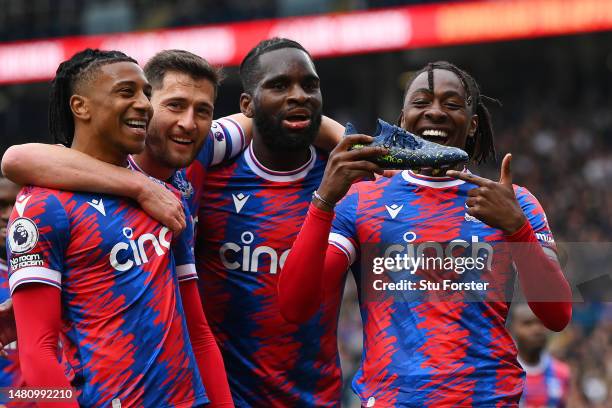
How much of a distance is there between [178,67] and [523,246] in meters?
1.54

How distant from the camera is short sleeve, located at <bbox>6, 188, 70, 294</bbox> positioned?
339cm

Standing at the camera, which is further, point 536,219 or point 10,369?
point 10,369

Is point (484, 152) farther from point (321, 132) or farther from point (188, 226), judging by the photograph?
point (188, 226)

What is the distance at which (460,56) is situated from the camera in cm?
2150

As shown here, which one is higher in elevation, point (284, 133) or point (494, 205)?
point (284, 133)

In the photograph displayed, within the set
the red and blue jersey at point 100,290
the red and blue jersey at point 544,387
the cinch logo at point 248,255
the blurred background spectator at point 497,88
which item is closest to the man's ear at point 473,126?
the cinch logo at point 248,255

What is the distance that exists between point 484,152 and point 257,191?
98 cm

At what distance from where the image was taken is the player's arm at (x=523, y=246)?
3.62m

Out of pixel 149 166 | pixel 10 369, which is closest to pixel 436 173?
pixel 149 166

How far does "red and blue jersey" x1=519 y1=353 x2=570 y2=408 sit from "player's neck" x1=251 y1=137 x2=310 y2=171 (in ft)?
12.6

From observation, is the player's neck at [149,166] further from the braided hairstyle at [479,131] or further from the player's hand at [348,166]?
the braided hairstyle at [479,131]

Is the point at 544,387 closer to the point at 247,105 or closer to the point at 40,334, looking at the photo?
the point at 247,105

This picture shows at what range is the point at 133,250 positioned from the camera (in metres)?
3.53

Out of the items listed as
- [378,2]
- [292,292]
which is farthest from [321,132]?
[378,2]
